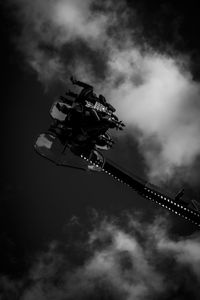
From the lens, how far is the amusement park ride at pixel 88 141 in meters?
8.06

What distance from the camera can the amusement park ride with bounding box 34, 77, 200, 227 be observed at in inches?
317

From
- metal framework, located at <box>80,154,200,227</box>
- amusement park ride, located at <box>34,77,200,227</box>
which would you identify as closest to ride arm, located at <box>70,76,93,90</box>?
amusement park ride, located at <box>34,77,200,227</box>

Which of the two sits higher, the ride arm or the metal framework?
the ride arm

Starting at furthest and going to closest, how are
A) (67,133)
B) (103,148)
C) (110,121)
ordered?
(103,148)
(67,133)
(110,121)

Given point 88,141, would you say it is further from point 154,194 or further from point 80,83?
point 154,194

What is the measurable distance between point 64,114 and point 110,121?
1561 mm

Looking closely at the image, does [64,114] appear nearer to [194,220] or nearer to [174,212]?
[174,212]

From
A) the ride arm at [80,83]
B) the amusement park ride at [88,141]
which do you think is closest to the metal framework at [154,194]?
the amusement park ride at [88,141]

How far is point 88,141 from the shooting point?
8523 millimetres

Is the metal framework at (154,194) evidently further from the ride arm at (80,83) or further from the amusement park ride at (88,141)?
the ride arm at (80,83)

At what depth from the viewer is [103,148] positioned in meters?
9.06

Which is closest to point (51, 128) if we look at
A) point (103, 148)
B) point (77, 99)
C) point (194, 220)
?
point (77, 99)

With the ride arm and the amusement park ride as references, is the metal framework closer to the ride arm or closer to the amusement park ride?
the amusement park ride

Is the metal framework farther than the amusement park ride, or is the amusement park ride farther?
the metal framework
